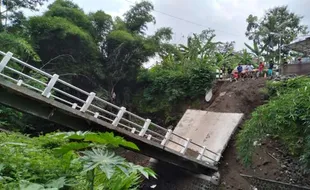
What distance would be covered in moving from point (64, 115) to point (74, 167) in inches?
179

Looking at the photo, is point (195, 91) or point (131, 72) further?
point (131, 72)

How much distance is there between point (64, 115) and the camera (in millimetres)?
7102

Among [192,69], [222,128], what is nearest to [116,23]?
[192,69]

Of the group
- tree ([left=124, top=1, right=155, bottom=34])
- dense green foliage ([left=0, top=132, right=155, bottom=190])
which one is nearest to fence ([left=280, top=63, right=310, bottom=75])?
tree ([left=124, top=1, right=155, bottom=34])

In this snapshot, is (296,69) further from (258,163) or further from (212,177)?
(212,177)

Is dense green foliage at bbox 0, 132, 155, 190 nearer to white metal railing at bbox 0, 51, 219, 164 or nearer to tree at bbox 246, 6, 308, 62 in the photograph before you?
white metal railing at bbox 0, 51, 219, 164

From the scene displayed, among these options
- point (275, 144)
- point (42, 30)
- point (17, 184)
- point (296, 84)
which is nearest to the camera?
point (17, 184)

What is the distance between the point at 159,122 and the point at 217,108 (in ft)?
12.3

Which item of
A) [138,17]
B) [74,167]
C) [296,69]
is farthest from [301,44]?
[74,167]

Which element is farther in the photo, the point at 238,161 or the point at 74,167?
the point at 238,161

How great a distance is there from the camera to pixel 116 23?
56.7 feet

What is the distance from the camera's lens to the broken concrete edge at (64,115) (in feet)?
20.3

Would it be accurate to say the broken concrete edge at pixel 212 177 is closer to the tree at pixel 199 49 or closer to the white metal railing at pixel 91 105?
the white metal railing at pixel 91 105

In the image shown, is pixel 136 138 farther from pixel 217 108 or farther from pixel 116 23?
pixel 116 23
